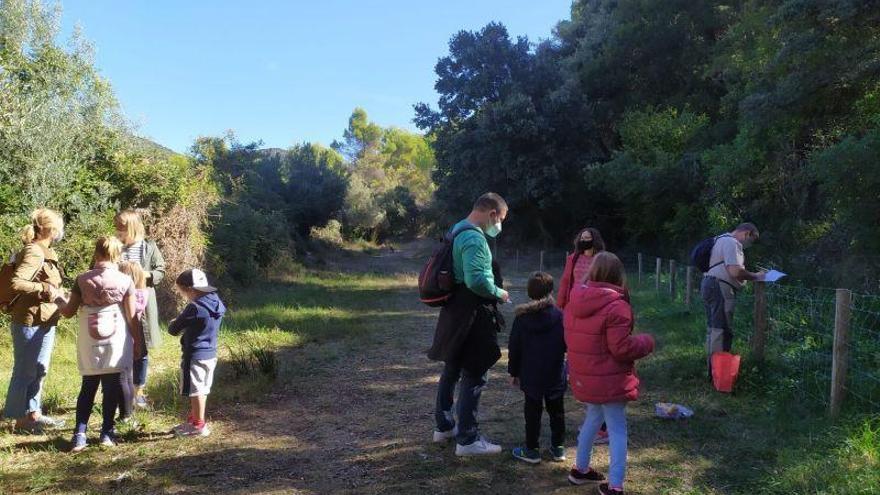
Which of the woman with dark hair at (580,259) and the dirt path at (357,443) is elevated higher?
the woman with dark hair at (580,259)

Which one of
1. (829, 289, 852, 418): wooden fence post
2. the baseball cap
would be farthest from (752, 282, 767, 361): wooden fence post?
the baseball cap

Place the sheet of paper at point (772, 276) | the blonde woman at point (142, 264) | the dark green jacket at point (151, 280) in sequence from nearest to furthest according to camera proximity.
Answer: the blonde woman at point (142, 264)
the dark green jacket at point (151, 280)
the sheet of paper at point (772, 276)

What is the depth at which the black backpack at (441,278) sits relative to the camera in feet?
13.5

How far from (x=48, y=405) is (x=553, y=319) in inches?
179

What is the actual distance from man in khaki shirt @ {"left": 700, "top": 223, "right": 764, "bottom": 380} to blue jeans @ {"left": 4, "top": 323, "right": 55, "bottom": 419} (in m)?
5.90

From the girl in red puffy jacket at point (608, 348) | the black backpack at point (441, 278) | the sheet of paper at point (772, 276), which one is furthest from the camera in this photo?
the sheet of paper at point (772, 276)

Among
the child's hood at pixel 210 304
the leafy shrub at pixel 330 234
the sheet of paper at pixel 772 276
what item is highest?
the leafy shrub at pixel 330 234

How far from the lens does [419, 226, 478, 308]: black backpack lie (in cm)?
411

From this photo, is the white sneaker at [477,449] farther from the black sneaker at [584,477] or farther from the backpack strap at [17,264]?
the backpack strap at [17,264]

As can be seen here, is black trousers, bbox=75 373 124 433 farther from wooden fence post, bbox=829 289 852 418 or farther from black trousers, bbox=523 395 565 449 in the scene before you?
wooden fence post, bbox=829 289 852 418

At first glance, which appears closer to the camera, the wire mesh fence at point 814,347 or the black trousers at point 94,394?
the black trousers at point 94,394

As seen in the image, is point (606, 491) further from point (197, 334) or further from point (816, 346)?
point (816, 346)

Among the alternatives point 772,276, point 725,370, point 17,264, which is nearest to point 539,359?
point 725,370

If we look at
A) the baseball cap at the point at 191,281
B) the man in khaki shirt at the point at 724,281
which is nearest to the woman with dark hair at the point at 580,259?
the man in khaki shirt at the point at 724,281
